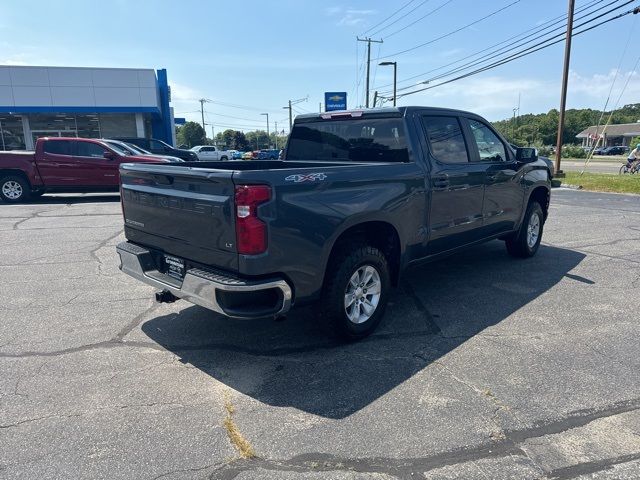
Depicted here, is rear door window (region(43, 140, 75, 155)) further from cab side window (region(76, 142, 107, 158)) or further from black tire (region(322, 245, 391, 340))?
black tire (region(322, 245, 391, 340))

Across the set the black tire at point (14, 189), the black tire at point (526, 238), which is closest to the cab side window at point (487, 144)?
the black tire at point (526, 238)

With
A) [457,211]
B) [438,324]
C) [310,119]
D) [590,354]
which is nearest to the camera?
[590,354]

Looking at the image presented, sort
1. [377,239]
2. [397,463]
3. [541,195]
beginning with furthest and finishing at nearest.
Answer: [541,195] < [377,239] < [397,463]

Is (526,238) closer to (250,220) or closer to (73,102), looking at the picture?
(250,220)

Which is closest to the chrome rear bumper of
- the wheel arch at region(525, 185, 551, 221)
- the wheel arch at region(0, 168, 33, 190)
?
the wheel arch at region(525, 185, 551, 221)

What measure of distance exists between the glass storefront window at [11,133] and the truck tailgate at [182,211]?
30.9 meters

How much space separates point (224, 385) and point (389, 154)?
2.75 m

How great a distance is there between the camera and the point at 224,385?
3.37m

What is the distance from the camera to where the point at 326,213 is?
3535 mm

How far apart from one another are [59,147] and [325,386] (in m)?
12.7

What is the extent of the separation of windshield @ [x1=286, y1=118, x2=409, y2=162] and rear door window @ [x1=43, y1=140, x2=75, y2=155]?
9914 millimetres

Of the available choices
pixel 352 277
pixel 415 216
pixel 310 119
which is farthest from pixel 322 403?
pixel 310 119

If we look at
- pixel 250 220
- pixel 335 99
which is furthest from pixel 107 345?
pixel 335 99

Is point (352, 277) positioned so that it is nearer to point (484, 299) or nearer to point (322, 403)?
point (322, 403)
